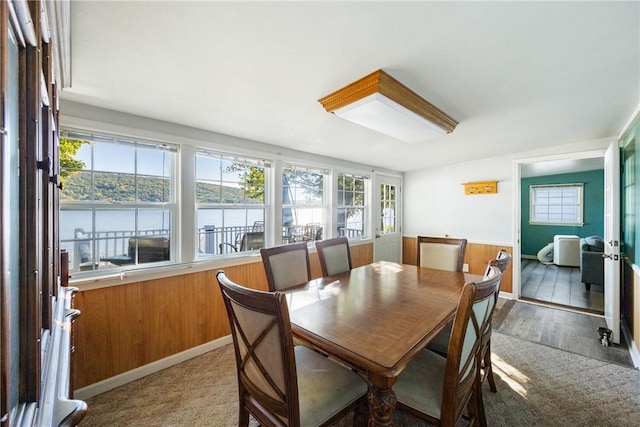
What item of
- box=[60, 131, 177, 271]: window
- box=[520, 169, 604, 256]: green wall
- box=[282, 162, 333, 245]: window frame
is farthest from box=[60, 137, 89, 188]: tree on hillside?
box=[520, 169, 604, 256]: green wall

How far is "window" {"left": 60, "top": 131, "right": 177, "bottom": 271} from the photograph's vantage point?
6.42 feet

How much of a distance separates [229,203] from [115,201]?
3.18ft

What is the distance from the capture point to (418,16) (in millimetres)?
1105

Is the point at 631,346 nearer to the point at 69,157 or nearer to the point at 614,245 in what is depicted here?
the point at 614,245

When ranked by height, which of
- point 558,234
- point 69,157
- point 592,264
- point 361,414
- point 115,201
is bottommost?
point 361,414

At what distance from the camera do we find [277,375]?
108 centimetres

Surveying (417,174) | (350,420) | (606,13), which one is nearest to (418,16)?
(606,13)

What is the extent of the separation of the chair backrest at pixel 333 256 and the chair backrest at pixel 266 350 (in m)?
1.28

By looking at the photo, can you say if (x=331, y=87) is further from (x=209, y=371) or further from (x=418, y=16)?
(x=209, y=371)

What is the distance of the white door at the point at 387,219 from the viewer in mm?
4641

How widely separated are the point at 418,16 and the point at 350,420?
225 centimetres

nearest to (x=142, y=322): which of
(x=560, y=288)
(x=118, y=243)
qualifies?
(x=118, y=243)

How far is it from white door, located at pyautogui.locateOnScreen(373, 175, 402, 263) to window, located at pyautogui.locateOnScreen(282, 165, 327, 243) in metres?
1.20

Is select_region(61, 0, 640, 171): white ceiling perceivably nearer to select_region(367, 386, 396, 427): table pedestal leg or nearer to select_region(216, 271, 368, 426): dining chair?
select_region(216, 271, 368, 426): dining chair
